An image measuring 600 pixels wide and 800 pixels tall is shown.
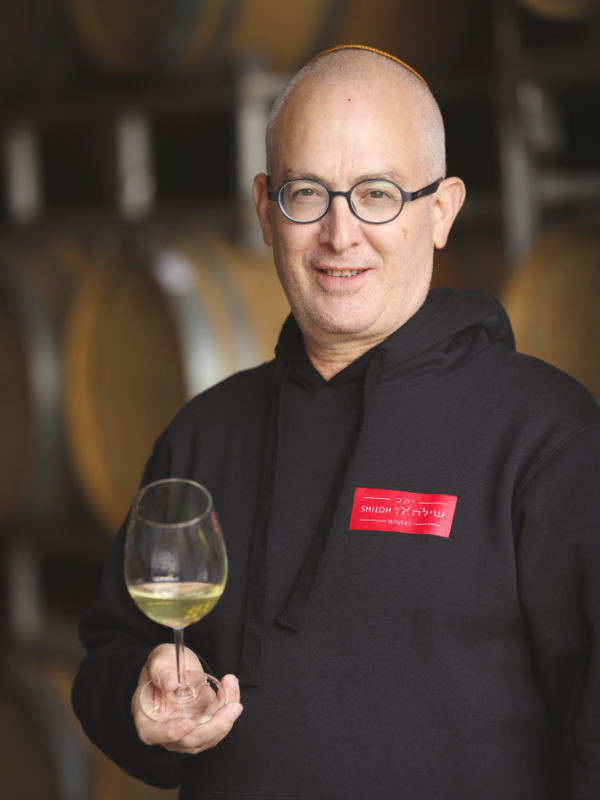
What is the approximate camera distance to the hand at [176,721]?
46.4 inches

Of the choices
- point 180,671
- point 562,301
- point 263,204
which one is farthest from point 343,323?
point 562,301

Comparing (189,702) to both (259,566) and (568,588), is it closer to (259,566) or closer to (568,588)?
(259,566)

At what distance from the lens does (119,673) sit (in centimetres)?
141

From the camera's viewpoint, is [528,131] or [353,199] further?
[528,131]

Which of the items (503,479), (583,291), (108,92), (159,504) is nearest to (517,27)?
(583,291)

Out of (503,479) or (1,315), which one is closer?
(503,479)

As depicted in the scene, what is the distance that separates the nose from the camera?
4.42 feet

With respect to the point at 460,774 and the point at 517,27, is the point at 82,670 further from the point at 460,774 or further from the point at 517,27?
the point at 517,27

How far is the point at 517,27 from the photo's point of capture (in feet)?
8.42

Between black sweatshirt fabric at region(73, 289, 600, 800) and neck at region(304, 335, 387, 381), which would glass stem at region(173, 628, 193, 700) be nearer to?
black sweatshirt fabric at region(73, 289, 600, 800)

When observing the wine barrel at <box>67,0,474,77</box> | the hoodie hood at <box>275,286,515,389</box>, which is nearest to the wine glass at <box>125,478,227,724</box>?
the hoodie hood at <box>275,286,515,389</box>

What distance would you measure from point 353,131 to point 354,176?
0.20 feet

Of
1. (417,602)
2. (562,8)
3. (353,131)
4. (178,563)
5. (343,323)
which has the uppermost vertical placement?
(562,8)

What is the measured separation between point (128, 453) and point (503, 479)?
1.79 m
